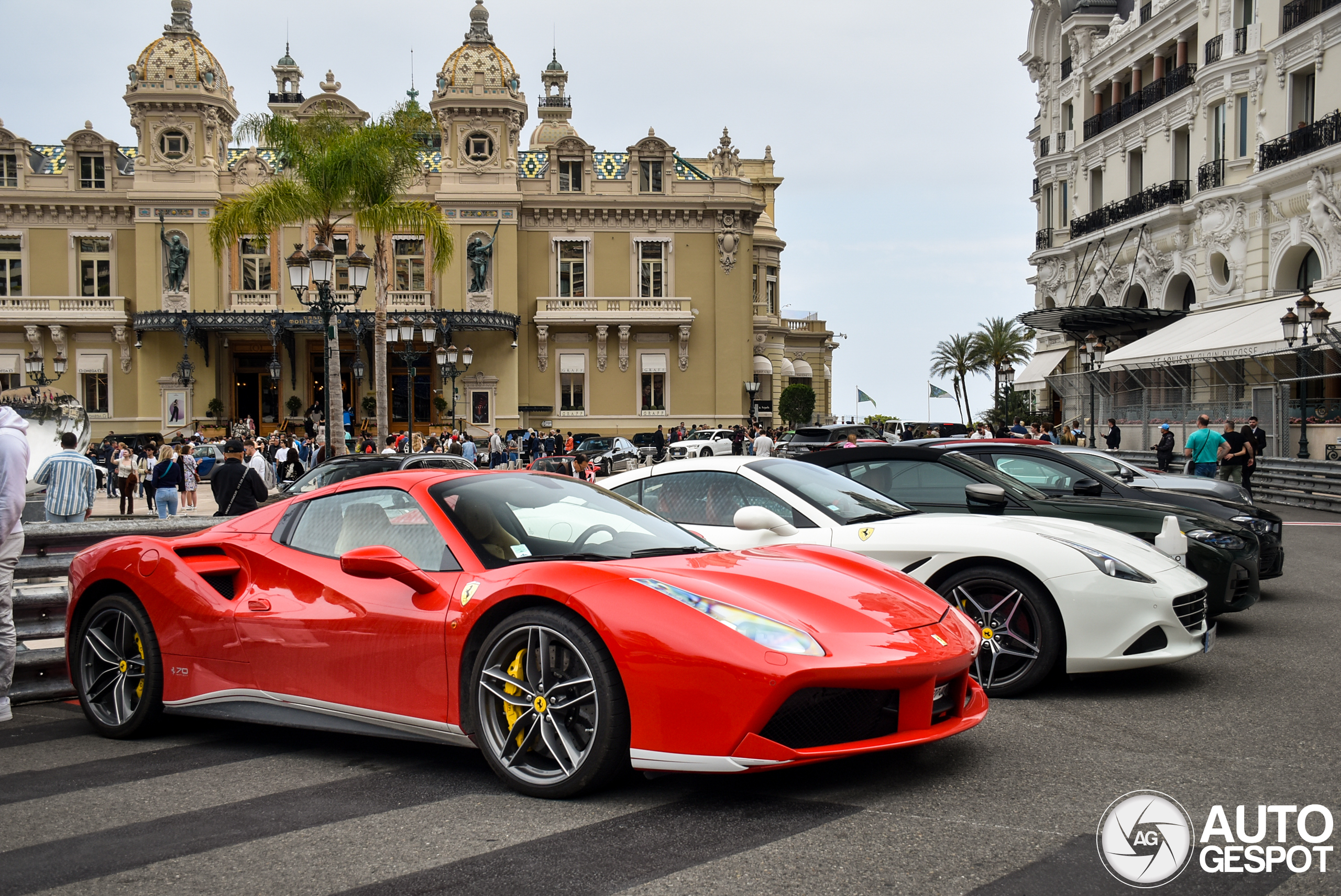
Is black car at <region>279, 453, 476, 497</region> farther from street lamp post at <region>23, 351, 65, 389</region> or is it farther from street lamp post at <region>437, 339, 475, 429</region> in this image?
street lamp post at <region>23, 351, 65, 389</region>

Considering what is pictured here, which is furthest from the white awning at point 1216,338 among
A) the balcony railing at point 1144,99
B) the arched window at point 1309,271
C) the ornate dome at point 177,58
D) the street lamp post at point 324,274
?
the ornate dome at point 177,58

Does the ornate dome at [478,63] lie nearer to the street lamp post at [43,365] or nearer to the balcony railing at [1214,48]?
the street lamp post at [43,365]

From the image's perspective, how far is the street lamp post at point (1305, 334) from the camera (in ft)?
81.3

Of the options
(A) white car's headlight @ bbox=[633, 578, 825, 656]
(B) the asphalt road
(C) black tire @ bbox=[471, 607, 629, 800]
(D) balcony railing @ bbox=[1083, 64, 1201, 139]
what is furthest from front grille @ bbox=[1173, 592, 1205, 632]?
(D) balcony railing @ bbox=[1083, 64, 1201, 139]

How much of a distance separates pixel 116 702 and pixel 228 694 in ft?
2.75

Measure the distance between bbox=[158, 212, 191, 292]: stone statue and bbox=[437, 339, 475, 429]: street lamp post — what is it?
11.5 metres

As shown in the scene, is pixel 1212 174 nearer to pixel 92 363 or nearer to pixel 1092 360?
pixel 1092 360

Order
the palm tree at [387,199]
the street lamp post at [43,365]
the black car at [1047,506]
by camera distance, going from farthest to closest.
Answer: the street lamp post at [43,365]
the palm tree at [387,199]
the black car at [1047,506]

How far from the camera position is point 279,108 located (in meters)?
58.2

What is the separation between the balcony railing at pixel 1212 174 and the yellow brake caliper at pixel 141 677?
36.2m

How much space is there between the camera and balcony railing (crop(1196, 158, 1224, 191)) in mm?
34844

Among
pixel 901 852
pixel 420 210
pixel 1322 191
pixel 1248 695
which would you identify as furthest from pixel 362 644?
pixel 1322 191

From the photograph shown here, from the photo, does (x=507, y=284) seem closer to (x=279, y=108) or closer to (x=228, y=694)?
(x=279, y=108)

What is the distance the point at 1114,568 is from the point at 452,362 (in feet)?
133
